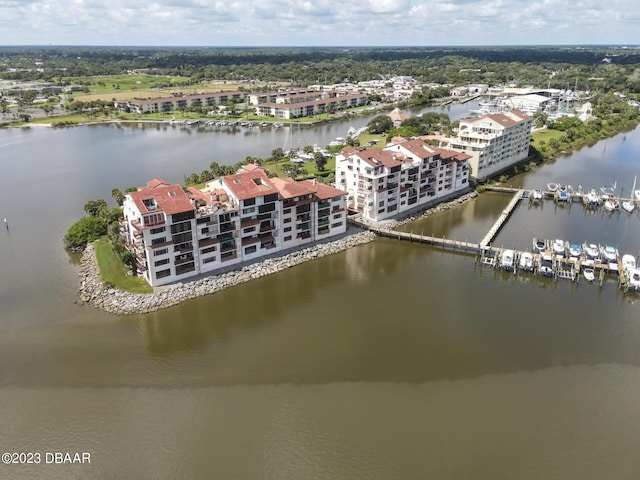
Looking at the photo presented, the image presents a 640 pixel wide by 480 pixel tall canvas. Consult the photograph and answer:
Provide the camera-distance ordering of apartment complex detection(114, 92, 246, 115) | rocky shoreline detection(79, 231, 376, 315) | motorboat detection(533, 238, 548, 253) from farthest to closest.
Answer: apartment complex detection(114, 92, 246, 115), motorboat detection(533, 238, 548, 253), rocky shoreline detection(79, 231, 376, 315)

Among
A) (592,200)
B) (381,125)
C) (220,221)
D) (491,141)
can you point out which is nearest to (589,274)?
(592,200)

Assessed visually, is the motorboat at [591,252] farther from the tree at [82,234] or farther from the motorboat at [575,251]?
the tree at [82,234]

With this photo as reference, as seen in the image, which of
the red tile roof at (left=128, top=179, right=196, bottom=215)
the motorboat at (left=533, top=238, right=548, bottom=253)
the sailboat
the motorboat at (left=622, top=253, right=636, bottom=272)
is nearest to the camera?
the red tile roof at (left=128, top=179, right=196, bottom=215)

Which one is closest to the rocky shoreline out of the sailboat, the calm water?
the calm water

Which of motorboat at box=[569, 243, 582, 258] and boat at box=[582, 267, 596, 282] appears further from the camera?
motorboat at box=[569, 243, 582, 258]

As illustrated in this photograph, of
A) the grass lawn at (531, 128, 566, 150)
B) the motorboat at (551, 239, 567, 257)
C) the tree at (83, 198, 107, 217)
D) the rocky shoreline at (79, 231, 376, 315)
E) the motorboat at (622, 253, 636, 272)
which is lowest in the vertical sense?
the rocky shoreline at (79, 231, 376, 315)

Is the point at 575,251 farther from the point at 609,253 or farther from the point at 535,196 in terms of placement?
the point at 535,196

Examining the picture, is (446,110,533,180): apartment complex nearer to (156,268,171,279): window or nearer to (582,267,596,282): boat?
(582,267,596,282): boat

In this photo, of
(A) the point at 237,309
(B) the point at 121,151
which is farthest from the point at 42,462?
(B) the point at 121,151
